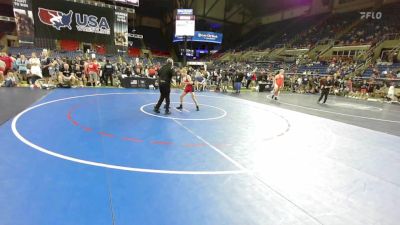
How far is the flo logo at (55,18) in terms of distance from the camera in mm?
21312

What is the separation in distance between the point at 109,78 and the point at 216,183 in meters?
17.0

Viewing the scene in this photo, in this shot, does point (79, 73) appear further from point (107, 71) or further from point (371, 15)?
point (371, 15)

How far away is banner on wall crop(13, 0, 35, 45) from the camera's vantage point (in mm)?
20094

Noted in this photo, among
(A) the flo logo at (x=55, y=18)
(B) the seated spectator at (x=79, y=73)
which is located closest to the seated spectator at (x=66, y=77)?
(B) the seated spectator at (x=79, y=73)

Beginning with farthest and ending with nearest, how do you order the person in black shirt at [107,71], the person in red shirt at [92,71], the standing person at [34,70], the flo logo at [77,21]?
the flo logo at [77,21], the person in black shirt at [107,71], the person in red shirt at [92,71], the standing person at [34,70]

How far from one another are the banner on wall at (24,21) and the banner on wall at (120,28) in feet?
20.9

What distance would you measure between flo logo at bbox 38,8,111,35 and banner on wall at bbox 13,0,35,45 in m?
0.83

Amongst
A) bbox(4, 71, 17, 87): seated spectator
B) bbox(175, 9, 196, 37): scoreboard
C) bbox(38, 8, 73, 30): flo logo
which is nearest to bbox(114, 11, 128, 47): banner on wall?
bbox(38, 8, 73, 30): flo logo

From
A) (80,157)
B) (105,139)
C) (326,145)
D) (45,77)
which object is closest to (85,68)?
(45,77)

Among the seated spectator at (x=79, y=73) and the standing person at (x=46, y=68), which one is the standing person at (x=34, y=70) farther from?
the seated spectator at (x=79, y=73)

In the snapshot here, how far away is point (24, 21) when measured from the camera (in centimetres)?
2047

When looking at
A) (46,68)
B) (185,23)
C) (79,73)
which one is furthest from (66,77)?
(185,23)

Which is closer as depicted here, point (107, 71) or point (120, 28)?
point (107, 71)

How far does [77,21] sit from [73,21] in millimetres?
313
